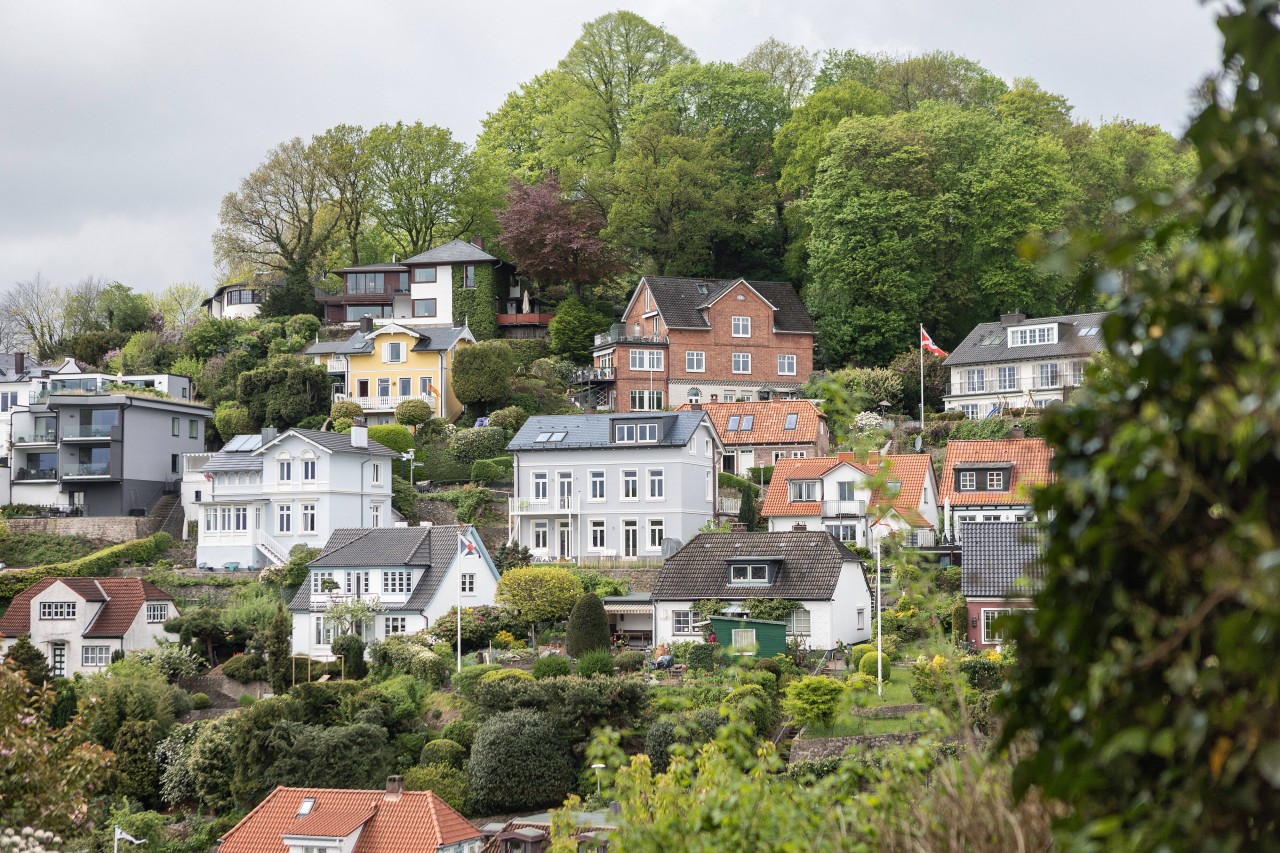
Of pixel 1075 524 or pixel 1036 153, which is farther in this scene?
pixel 1036 153

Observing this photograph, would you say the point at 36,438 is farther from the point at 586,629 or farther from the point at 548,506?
the point at 586,629

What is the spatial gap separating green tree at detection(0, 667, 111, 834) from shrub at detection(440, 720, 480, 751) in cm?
1897

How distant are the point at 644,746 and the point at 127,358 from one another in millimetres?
52724

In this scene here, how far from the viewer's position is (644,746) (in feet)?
105

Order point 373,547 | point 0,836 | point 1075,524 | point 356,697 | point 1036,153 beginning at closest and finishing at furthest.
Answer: point 1075,524 → point 0,836 → point 356,697 → point 373,547 → point 1036,153

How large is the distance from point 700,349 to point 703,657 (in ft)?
98.0

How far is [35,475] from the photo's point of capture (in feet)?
194

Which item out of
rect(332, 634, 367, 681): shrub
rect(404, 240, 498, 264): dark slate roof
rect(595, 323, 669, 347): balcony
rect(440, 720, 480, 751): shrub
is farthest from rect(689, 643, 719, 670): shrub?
rect(404, 240, 498, 264): dark slate roof

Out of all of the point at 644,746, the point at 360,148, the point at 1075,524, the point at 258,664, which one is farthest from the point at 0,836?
the point at 360,148

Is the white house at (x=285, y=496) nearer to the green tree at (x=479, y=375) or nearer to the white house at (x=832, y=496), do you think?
the green tree at (x=479, y=375)

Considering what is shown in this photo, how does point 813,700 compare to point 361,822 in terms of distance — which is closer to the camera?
point 361,822

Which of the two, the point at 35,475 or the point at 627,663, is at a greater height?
the point at 35,475

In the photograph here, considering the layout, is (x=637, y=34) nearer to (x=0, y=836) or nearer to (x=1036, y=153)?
(x=1036, y=153)

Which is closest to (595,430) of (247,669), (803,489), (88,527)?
(803,489)
